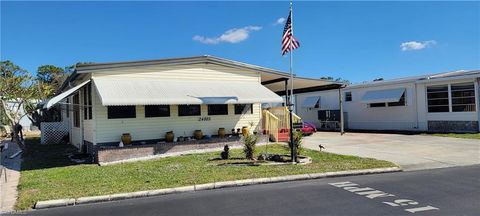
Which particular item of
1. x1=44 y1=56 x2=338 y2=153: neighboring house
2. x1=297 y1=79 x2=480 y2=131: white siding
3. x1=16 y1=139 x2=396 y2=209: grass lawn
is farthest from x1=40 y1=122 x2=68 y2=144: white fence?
x1=297 y1=79 x2=480 y2=131: white siding

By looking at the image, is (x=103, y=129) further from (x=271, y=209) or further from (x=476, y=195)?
(x=476, y=195)

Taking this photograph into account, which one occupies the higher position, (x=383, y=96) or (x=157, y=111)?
(x=383, y=96)

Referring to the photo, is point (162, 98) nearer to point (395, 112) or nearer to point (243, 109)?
point (243, 109)

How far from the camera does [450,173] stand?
949 cm

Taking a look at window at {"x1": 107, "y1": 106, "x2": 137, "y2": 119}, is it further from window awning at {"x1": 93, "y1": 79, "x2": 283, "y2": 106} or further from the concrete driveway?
the concrete driveway

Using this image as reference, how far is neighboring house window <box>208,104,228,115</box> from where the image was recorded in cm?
1625

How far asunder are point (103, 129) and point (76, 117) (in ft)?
16.4

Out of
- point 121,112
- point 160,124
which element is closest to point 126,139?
point 121,112

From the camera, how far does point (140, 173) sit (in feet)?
33.8

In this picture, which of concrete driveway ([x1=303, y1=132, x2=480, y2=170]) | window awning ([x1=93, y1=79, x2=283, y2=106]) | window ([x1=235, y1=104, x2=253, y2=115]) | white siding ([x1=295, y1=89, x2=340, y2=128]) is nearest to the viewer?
concrete driveway ([x1=303, y1=132, x2=480, y2=170])

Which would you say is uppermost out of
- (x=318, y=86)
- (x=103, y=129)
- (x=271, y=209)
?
(x=318, y=86)

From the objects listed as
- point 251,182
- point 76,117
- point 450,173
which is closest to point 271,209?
point 251,182

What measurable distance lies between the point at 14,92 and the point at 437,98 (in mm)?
23021

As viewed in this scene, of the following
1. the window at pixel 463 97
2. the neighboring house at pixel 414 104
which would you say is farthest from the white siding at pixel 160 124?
the window at pixel 463 97
